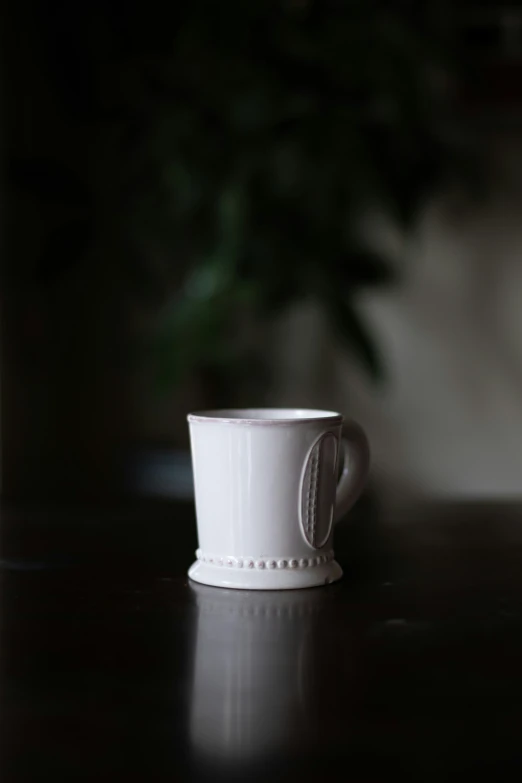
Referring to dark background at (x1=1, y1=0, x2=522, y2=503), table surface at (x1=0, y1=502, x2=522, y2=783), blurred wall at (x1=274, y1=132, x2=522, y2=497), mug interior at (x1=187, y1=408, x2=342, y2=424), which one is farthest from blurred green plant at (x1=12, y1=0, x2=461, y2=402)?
table surface at (x1=0, y1=502, x2=522, y2=783)

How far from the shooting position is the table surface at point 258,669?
0.40 meters

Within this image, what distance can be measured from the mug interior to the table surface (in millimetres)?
115

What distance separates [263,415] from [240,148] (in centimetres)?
150

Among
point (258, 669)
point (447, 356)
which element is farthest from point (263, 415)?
point (447, 356)

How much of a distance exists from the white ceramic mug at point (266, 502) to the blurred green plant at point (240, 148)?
4.68 ft

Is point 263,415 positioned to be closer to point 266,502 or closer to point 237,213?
point 266,502

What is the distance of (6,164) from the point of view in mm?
2400

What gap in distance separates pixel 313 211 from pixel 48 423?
0.86 meters

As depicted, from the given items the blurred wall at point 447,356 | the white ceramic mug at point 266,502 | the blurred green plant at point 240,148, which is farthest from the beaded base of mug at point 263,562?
the blurred wall at point 447,356

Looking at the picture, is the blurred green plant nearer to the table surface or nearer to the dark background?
the dark background

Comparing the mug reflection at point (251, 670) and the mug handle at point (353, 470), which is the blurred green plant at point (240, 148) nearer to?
the mug handle at point (353, 470)

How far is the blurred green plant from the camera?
7.09ft

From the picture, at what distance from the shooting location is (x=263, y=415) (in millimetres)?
826

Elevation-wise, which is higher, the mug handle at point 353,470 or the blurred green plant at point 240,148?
the blurred green plant at point 240,148
